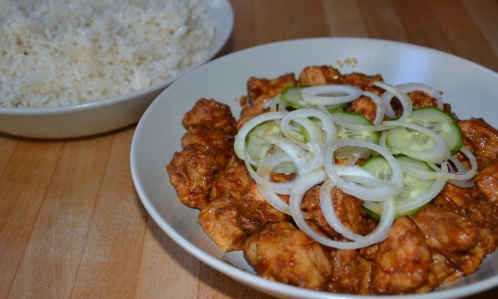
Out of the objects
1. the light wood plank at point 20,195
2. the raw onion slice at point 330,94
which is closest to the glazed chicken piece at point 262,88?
the raw onion slice at point 330,94

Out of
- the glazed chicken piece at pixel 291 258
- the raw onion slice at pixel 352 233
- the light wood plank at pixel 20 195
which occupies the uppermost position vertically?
the raw onion slice at pixel 352 233

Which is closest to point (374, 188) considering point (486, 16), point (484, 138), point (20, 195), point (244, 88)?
point (484, 138)

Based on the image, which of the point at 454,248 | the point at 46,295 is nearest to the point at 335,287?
the point at 454,248

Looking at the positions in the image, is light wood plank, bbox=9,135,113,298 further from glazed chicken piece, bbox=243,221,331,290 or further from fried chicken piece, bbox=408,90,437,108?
fried chicken piece, bbox=408,90,437,108

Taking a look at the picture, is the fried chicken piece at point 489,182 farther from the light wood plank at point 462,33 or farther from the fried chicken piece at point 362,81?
the light wood plank at point 462,33

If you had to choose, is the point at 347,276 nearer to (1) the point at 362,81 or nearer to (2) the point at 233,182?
(2) the point at 233,182

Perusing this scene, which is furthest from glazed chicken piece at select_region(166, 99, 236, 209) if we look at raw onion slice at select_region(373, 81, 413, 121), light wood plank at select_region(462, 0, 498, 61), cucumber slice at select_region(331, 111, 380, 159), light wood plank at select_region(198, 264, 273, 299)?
light wood plank at select_region(462, 0, 498, 61)
